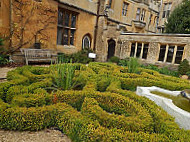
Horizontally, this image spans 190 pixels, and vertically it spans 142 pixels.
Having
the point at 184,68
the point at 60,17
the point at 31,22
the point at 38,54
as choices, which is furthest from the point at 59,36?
the point at 184,68

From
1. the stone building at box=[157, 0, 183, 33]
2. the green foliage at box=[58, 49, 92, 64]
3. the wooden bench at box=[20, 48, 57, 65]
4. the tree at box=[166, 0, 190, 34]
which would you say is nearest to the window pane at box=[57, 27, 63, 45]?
the green foliage at box=[58, 49, 92, 64]

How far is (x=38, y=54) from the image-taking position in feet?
27.0

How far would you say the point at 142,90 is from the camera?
4102mm

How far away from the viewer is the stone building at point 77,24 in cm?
743

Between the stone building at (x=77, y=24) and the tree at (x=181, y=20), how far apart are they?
11.2 ft

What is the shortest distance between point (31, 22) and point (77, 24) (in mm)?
3955

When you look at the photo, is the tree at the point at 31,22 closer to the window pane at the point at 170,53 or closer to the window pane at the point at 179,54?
the window pane at the point at 170,53

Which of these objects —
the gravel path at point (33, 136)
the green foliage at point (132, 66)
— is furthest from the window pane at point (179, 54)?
the gravel path at point (33, 136)

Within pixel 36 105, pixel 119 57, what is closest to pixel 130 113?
pixel 36 105

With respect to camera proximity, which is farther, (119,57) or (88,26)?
(119,57)

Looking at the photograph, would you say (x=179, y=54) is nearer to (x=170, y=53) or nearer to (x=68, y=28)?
(x=170, y=53)

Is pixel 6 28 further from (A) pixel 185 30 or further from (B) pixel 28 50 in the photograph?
(A) pixel 185 30

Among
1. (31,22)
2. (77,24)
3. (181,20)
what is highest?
(181,20)

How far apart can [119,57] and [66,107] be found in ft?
34.6
